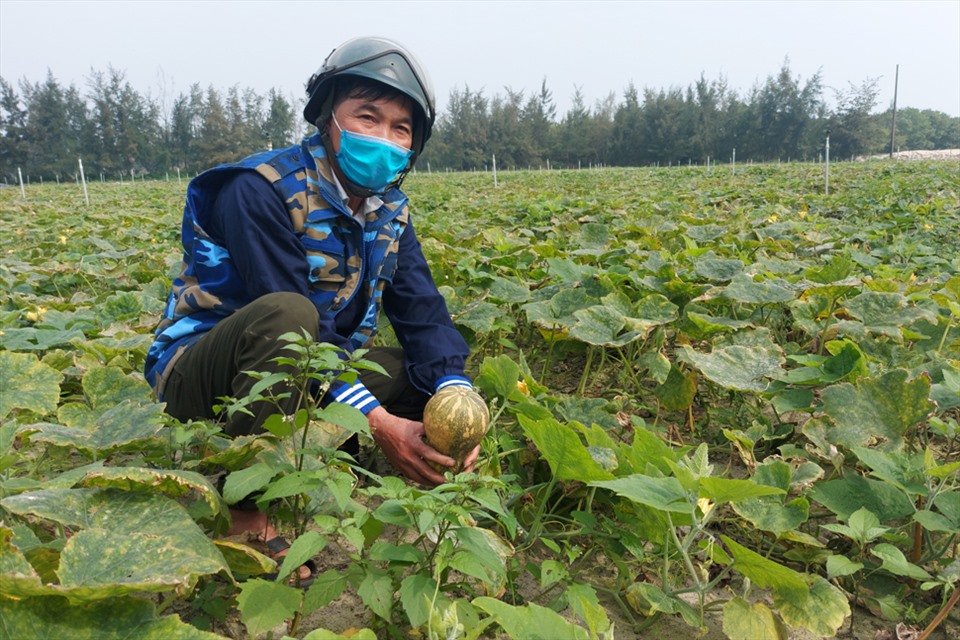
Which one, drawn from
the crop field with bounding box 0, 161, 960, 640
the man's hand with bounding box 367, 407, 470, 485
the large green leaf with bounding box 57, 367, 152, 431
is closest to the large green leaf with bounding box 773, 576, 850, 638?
the crop field with bounding box 0, 161, 960, 640

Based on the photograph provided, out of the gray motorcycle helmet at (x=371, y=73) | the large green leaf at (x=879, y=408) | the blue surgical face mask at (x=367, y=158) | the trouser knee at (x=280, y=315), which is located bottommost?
the large green leaf at (x=879, y=408)

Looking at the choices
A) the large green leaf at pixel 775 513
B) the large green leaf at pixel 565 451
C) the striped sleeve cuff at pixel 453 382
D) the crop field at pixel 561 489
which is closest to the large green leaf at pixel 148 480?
the crop field at pixel 561 489

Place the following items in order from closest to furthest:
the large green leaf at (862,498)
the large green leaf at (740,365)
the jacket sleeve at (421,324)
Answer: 1. the large green leaf at (862,498)
2. the large green leaf at (740,365)
3. the jacket sleeve at (421,324)

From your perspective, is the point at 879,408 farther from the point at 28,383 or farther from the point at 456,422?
the point at 28,383

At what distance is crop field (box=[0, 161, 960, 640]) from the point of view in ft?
3.67

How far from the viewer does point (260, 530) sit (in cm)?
156

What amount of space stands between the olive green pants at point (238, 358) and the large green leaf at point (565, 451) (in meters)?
0.58

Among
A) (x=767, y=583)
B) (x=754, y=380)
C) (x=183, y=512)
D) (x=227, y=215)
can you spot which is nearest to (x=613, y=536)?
(x=767, y=583)

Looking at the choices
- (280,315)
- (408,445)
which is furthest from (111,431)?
(408,445)

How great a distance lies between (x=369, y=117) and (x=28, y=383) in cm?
113

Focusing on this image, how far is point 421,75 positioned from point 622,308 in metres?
1.11

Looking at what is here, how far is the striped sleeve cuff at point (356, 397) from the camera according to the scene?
5.69 ft

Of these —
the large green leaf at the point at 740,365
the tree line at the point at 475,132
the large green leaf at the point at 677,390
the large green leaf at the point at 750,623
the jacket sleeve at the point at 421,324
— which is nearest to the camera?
the large green leaf at the point at 750,623

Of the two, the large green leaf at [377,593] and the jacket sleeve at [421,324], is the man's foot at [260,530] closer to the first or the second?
the large green leaf at [377,593]
